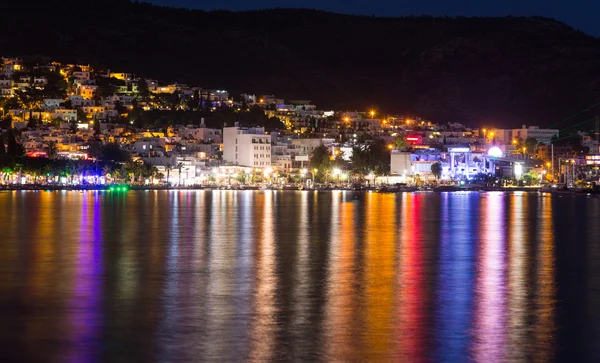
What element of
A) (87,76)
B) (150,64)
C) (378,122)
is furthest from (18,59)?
(378,122)

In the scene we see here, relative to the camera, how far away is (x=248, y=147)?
10338cm

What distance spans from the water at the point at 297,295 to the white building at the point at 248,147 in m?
69.7

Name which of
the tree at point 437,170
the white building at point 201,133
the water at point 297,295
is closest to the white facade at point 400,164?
the tree at point 437,170

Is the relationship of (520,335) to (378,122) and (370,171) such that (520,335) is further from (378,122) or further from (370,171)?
(378,122)

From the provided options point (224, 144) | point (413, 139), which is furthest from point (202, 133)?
point (413, 139)

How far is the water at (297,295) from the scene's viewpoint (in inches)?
509

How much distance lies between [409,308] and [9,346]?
6512 mm

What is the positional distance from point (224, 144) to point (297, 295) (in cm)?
9025

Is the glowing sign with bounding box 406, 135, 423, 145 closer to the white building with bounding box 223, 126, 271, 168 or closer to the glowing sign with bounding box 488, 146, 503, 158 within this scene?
the glowing sign with bounding box 488, 146, 503, 158

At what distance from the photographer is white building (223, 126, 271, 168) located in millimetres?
103438

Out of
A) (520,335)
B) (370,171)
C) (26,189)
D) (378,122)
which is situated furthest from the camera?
(378,122)

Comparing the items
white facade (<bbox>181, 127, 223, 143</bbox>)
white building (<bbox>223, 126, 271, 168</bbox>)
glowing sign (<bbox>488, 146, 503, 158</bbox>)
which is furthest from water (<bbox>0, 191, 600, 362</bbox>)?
glowing sign (<bbox>488, 146, 503, 158</bbox>)

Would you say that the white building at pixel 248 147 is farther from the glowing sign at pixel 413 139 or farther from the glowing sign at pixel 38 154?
the glowing sign at pixel 413 139

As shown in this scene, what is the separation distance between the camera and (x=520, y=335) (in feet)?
45.2
